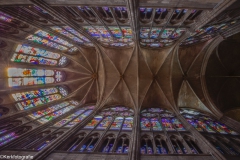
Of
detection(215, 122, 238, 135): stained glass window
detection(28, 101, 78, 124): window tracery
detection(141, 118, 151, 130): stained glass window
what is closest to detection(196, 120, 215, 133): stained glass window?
detection(215, 122, 238, 135): stained glass window

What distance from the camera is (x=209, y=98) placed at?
1340 centimetres

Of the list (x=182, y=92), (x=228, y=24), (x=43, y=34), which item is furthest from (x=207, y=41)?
(x=43, y=34)

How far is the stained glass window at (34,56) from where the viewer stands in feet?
33.7

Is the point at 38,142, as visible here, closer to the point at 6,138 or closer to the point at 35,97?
the point at 6,138

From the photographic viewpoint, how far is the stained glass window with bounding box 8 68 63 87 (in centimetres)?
1033

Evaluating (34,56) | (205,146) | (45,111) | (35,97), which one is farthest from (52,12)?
(205,146)

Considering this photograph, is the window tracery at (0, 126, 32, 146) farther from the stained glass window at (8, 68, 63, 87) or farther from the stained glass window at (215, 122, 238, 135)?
the stained glass window at (215, 122, 238, 135)

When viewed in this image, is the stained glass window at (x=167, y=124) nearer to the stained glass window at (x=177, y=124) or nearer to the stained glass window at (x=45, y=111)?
the stained glass window at (x=177, y=124)

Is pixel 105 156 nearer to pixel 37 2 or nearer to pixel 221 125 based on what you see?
pixel 37 2

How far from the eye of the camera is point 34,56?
37.3 ft

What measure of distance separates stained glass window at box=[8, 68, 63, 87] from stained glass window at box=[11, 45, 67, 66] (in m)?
0.78

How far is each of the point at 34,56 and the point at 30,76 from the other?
159 centimetres

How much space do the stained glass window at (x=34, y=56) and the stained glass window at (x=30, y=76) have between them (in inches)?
30.7

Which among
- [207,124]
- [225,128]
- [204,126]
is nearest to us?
[225,128]
